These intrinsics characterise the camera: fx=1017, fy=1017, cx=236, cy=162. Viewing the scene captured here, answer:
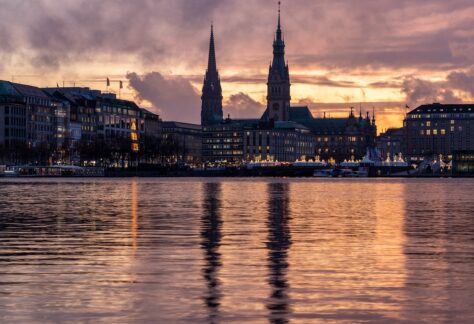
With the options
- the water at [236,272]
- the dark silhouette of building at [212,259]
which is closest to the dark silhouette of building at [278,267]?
the water at [236,272]

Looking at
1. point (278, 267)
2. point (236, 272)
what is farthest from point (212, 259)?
point (236, 272)

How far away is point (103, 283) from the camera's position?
22156 millimetres

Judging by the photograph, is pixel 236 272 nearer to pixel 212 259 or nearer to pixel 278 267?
pixel 278 267

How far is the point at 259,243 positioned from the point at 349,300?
14026 mm

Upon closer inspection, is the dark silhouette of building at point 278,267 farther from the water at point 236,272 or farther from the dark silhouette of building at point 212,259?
the dark silhouette of building at point 212,259

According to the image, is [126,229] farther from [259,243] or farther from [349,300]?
[349,300]

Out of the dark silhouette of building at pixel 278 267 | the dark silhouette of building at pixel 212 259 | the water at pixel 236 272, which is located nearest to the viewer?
the water at pixel 236 272

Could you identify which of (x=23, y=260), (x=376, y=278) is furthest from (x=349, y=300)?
(x=23, y=260)

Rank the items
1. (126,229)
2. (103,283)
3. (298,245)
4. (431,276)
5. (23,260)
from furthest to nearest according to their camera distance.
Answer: (126,229) → (298,245) → (23,260) → (431,276) → (103,283)

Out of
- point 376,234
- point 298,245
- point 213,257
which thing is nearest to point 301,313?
point 213,257

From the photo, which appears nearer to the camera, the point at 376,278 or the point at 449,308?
the point at 449,308

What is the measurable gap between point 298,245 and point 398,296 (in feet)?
40.9

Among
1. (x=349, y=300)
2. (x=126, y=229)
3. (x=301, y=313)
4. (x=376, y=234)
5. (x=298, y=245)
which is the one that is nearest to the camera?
(x=301, y=313)

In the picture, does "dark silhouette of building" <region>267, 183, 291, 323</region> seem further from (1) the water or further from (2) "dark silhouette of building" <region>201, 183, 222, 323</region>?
(2) "dark silhouette of building" <region>201, 183, 222, 323</region>
